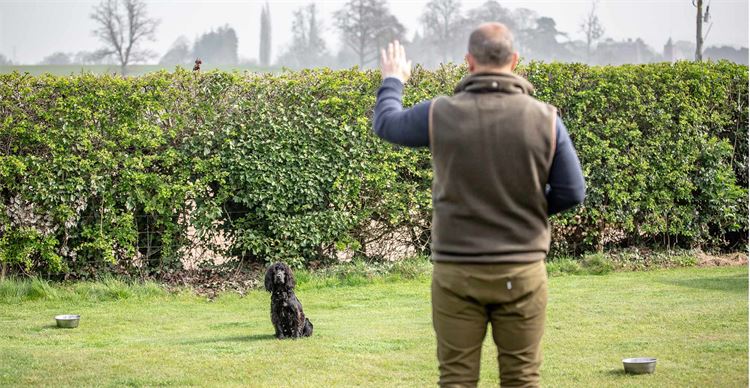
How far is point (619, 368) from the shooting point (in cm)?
666

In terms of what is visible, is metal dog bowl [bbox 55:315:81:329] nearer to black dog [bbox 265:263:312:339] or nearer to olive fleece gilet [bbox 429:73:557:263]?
black dog [bbox 265:263:312:339]

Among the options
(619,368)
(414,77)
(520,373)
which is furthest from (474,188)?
(414,77)

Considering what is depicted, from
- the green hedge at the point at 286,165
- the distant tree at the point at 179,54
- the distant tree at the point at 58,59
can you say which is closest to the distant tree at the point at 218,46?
the distant tree at the point at 179,54

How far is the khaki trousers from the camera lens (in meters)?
3.65

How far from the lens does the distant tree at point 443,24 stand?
10894 cm

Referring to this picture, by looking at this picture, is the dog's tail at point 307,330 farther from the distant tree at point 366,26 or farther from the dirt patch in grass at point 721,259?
the distant tree at point 366,26

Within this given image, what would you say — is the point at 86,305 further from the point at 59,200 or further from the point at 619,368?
the point at 619,368

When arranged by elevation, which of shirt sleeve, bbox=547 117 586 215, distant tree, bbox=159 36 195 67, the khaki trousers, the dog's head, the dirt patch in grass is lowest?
the dirt patch in grass

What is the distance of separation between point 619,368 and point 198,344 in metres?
3.45

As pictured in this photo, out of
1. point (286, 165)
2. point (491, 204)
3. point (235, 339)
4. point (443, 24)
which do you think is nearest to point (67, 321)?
point (235, 339)

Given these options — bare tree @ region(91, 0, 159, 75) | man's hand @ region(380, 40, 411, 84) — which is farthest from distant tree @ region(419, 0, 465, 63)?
man's hand @ region(380, 40, 411, 84)

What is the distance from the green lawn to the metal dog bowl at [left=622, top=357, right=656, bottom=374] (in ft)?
0.26

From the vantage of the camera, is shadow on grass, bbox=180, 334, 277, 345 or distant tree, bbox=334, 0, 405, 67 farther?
distant tree, bbox=334, 0, 405, 67

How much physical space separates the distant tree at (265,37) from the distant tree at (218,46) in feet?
14.5
